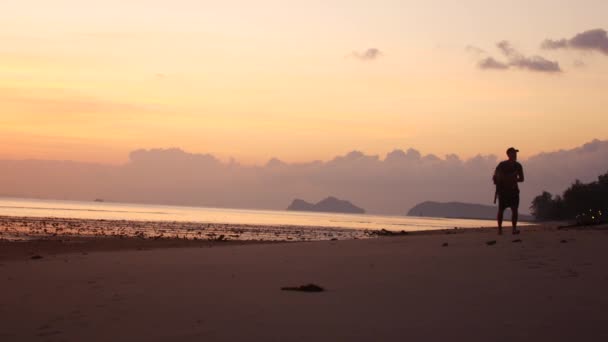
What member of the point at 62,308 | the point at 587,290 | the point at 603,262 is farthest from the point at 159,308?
the point at 603,262

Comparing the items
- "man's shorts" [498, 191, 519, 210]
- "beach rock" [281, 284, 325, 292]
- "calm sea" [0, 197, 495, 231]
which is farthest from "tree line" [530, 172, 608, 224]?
"beach rock" [281, 284, 325, 292]

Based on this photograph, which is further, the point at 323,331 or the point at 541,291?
the point at 541,291

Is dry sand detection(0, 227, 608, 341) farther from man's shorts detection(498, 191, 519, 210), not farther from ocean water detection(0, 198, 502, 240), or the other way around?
ocean water detection(0, 198, 502, 240)

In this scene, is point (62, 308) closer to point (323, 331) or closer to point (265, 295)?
point (265, 295)

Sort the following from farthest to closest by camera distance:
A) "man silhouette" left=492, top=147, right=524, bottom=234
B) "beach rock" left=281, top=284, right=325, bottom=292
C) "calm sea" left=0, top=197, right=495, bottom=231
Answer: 1. "calm sea" left=0, top=197, right=495, bottom=231
2. "man silhouette" left=492, top=147, right=524, bottom=234
3. "beach rock" left=281, top=284, right=325, bottom=292

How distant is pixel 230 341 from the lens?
5695mm

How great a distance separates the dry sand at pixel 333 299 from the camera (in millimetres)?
5969

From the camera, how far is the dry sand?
5969 millimetres

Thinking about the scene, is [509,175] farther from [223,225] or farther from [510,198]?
[223,225]

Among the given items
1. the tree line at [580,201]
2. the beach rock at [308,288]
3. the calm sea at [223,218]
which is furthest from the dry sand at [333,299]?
the tree line at [580,201]

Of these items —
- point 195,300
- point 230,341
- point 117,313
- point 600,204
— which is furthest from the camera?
point 600,204

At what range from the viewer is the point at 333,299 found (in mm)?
7398

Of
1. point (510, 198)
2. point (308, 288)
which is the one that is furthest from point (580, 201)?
point (308, 288)

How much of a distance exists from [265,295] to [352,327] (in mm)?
1953
